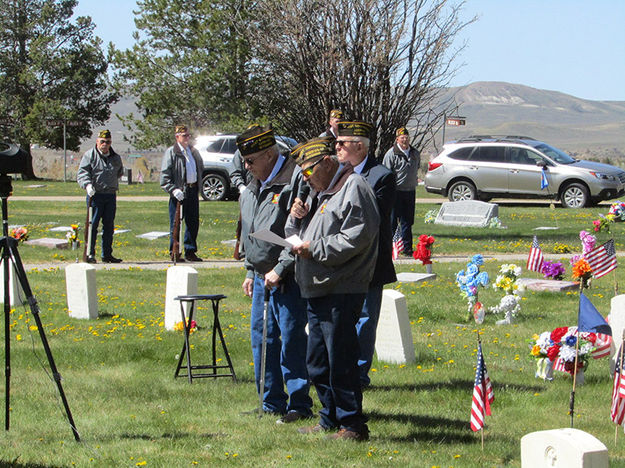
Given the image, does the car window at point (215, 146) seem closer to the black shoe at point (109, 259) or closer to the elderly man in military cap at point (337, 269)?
the black shoe at point (109, 259)

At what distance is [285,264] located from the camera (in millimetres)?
6211

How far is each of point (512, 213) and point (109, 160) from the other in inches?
479

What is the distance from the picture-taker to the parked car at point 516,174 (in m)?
26.2

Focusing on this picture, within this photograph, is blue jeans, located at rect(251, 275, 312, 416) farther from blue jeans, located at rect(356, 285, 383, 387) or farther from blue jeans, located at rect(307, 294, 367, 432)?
blue jeans, located at rect(356, 285, 383, 387)

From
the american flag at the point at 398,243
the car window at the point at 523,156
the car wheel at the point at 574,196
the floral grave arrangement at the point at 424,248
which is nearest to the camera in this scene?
the floral grave arrangement at the point at 424,248

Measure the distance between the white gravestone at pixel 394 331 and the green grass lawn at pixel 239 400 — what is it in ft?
0.46

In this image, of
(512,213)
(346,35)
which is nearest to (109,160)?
(346,35)

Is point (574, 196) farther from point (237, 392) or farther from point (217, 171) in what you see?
point (237, 392)

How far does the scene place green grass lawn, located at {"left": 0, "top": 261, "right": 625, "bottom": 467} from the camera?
18.9 feet

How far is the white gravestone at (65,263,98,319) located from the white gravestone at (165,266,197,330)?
993 mm

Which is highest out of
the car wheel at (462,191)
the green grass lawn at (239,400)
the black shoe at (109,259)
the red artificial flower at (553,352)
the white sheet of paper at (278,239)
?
the white sheet of paper at (278,239)

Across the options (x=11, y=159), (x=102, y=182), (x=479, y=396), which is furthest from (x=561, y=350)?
(x=102, y=182)

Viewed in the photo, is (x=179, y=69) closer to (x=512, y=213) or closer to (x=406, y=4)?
(x=512, y=213)

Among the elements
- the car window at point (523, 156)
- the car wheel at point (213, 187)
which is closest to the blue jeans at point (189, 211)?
the car wheel at point (213, 187)
